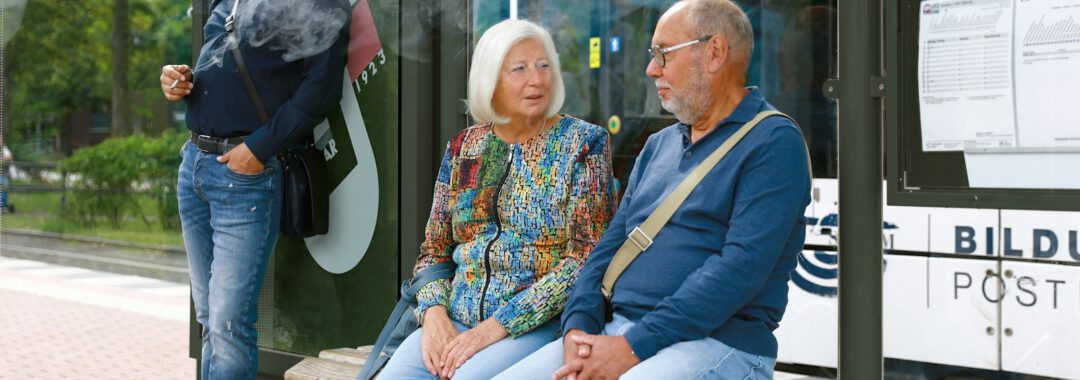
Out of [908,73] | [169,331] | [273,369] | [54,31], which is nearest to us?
[908,73]

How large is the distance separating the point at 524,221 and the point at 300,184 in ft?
4.90

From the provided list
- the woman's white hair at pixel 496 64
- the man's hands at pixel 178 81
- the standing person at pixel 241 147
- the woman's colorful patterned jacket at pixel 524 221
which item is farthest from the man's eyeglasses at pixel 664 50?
the man's hands at pixel 178 81

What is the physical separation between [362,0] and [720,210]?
88.6 inches

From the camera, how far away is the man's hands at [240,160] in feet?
12.9

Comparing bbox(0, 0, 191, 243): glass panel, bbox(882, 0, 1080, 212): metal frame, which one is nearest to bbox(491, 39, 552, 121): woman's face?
bbox(882, 0, 1080, 212): metal frame

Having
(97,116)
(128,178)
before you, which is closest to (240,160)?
(128,178)

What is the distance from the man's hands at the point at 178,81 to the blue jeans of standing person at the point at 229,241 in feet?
0.67

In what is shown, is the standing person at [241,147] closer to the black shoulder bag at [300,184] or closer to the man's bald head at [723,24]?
the black shoulder bag at [300,184]

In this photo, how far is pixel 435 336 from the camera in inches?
115

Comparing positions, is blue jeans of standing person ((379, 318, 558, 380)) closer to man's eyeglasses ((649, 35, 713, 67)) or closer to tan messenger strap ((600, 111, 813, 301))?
tan messenger strap ((600, 111, 813, 301))

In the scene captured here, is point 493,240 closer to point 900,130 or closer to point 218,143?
point 900,130

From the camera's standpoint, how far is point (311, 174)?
422cm

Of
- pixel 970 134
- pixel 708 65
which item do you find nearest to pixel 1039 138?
pixel 970 134

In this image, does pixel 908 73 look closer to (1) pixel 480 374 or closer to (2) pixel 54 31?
(1) pixel 480 374
